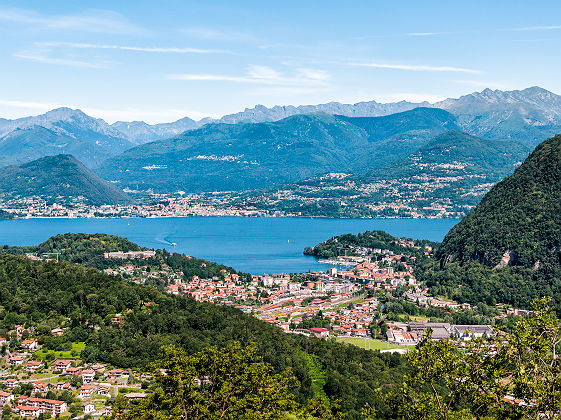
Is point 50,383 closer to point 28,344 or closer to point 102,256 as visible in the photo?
point 28,344

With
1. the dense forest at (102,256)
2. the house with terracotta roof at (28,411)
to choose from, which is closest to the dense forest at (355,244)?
the dense forest at (102,256)

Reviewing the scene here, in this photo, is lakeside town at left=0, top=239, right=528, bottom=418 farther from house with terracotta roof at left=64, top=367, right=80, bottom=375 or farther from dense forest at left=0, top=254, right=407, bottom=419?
dense forest at left=0, top=254, right=407, bottom=419

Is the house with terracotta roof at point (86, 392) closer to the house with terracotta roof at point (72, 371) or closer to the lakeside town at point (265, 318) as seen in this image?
the lakeside town at point (265, 318)

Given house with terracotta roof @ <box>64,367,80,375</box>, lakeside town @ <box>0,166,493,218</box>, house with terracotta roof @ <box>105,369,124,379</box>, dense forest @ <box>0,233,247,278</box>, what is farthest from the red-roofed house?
lakeside town @ <box>0,166,493,218</box>

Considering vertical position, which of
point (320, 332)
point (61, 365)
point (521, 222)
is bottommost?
point (320, 332)

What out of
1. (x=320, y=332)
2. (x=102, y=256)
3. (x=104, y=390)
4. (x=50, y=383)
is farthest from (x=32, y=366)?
→ (x=102, y=256)

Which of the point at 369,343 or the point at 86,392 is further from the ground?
the point at 86,392
